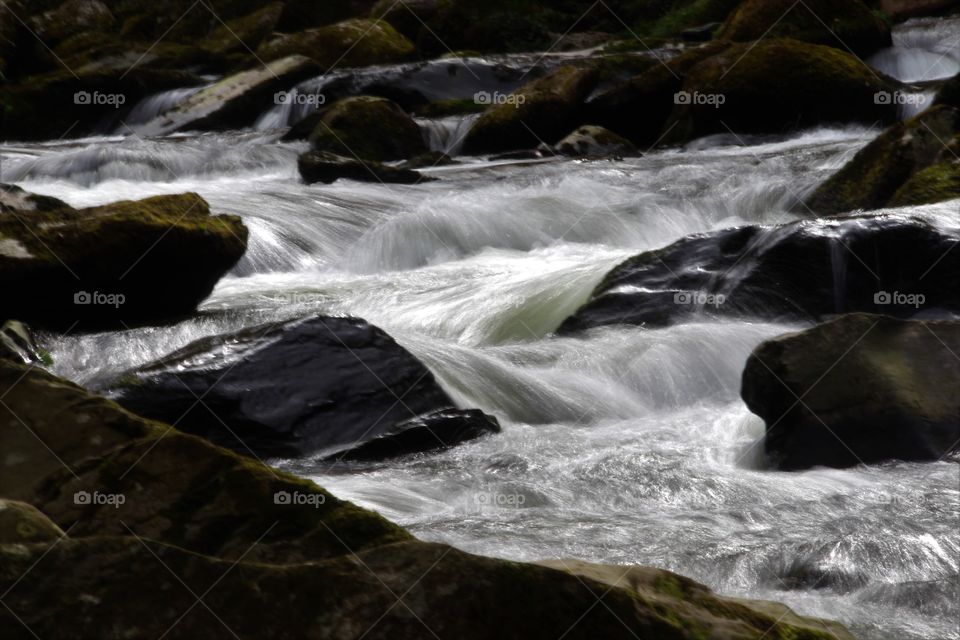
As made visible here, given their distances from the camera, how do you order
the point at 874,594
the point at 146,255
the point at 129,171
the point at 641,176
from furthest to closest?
the point at 129,171 → the point at 641,176 → the point at 146,255 → the point at 874,594

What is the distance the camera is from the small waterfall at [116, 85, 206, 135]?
1628 cm

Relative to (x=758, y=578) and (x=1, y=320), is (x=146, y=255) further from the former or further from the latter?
(x=758, y=578)

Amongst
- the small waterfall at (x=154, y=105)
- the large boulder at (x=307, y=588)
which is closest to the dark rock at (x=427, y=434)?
the large boulder at (x=307, y=588)

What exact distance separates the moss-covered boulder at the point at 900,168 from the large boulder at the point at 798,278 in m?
1.35

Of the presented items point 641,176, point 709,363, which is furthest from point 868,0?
point 709,363

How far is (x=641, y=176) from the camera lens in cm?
1113

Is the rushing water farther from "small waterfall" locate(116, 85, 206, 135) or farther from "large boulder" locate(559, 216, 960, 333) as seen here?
"small waterfall" locate(116, 85, 206, 135)

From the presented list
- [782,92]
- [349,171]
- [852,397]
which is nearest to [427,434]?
[852,397]

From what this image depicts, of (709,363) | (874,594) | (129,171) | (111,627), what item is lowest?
(129,171)

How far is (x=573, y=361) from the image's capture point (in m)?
6.21

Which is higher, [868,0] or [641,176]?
[868,0]

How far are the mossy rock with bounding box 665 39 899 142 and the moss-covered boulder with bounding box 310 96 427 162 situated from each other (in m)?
Result: 3.09

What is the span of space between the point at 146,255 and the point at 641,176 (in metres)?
5.63

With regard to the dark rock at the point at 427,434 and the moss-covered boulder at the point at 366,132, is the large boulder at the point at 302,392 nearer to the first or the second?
the dark rock at the point at 427,434
